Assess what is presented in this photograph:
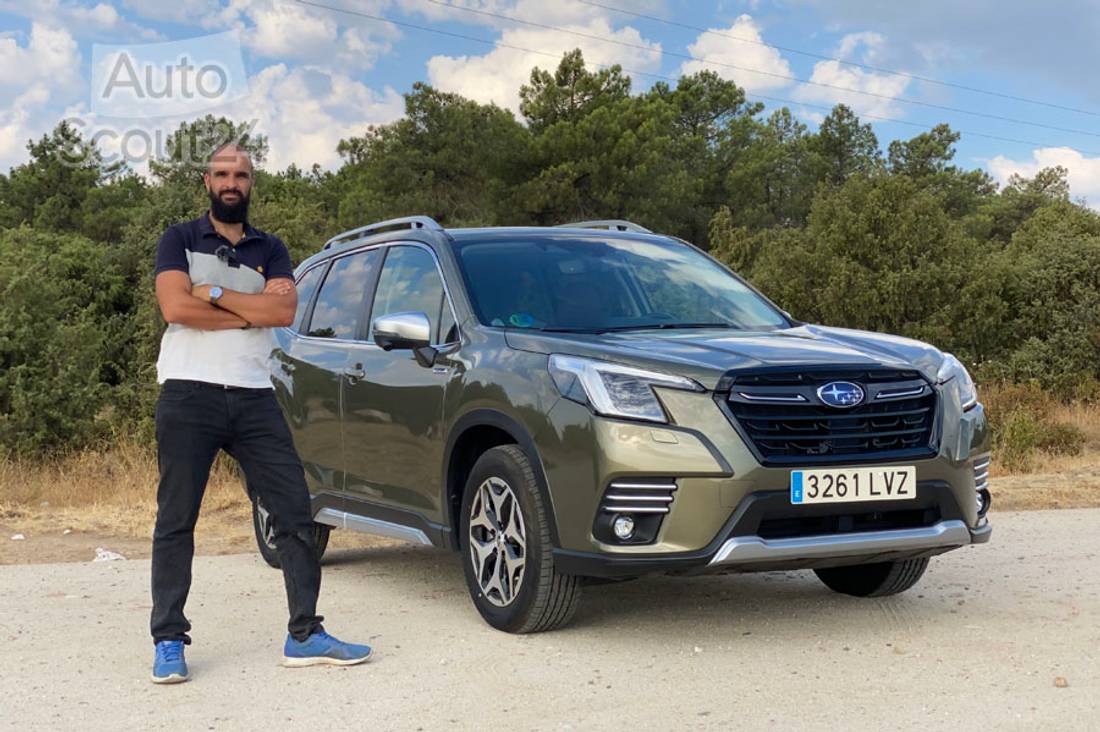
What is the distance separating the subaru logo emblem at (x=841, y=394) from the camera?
533cm

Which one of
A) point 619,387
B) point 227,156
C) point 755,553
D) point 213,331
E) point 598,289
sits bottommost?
point 755,553

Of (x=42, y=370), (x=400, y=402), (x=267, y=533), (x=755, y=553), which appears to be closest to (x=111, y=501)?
(x=267, y=533)

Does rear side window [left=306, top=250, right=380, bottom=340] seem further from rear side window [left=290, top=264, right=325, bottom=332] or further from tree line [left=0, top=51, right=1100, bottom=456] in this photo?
tree line [left=0, top=51, right=1100, bottom=456]

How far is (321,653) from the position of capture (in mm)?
5375

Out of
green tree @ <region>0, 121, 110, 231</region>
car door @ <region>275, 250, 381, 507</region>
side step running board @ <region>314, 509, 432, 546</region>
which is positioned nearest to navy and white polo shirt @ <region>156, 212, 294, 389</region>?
side step running board @ <region>314, 509, 432, 546</region>

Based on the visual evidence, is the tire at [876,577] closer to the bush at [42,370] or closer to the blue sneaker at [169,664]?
the blue sneaker at [169,664]

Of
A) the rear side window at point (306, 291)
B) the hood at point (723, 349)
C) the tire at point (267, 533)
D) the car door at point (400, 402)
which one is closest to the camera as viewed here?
the hood at point (723, 349)

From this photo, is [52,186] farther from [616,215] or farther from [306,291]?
[306,291]

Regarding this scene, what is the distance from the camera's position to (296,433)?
767cm

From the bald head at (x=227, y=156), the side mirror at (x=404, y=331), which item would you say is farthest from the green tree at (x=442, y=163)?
the bald head at (x=227, y=156)

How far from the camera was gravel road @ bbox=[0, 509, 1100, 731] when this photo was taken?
457 cm

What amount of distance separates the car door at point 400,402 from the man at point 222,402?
3.26 ft

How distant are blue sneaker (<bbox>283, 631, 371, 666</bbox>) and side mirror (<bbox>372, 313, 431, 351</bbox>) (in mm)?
1464

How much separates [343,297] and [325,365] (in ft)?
1.55
